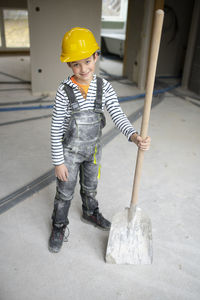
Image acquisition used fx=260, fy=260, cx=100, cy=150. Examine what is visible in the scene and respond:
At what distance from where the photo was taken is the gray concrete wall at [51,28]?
147 inches

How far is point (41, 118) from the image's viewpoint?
11.0 feet

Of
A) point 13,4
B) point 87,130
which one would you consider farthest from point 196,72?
point 13,4

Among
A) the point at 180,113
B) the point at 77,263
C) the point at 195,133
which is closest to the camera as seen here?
the point at 77,263

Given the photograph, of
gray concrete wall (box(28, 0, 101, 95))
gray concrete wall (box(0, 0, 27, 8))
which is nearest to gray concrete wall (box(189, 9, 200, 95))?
gray concrete wall (box(28, 0, 101, 95))

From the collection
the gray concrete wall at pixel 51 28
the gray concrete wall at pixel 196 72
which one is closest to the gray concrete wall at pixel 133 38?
the gray concrete wall at pixel 196 72

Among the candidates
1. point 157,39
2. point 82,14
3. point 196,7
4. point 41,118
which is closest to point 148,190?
point 157,39

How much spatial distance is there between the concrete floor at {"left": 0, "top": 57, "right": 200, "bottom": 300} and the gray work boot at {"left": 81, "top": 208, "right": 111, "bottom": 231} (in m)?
0.04

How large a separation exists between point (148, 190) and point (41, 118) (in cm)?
184

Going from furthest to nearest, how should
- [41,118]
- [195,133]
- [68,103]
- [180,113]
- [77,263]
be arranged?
[180,113] < [41,118] < [195,133] < [77,263] < [68,103]

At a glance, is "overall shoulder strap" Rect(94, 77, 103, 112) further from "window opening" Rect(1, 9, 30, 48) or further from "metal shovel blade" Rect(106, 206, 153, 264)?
"window opening" Rect(1, 9, 30, 48)

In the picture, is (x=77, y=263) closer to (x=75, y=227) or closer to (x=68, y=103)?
(x=75, y=227)

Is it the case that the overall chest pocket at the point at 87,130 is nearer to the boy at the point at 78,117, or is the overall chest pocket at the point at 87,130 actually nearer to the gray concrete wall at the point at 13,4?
the boy at the point at 78,117

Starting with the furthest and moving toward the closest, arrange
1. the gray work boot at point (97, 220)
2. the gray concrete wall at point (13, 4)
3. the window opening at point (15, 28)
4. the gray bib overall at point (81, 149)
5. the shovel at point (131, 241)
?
the window opening at point (15, 28) → the gray concrete wall at point (13, 4) → the gray work boot at point (97, 220) → the shovel at point (131, 241) → the gray bib overall at point (81, 149)

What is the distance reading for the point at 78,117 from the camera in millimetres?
1284
